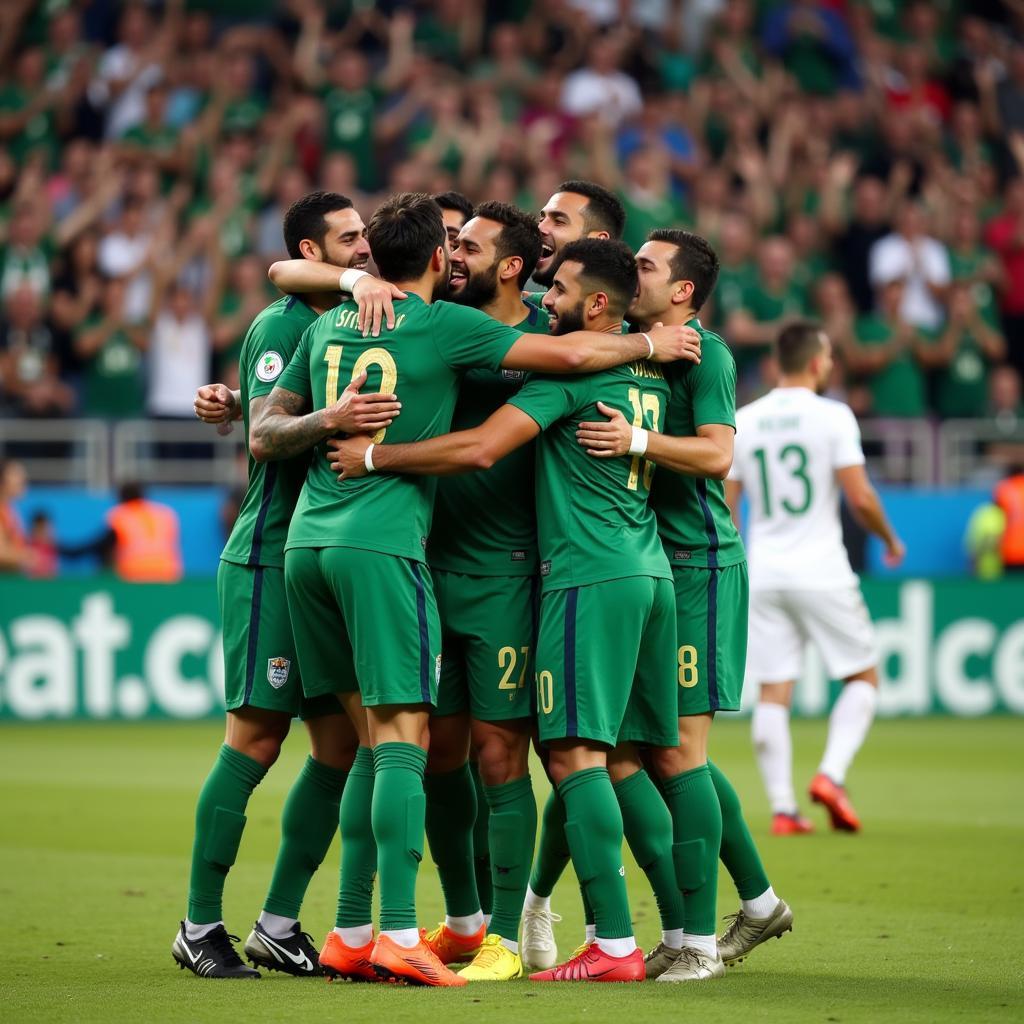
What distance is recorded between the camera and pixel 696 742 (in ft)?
19.8

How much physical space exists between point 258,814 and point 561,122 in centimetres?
1004

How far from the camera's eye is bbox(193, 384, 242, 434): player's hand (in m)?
6.57

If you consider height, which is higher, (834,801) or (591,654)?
(591,654)

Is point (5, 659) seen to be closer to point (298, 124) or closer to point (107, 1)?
point (298, 124)

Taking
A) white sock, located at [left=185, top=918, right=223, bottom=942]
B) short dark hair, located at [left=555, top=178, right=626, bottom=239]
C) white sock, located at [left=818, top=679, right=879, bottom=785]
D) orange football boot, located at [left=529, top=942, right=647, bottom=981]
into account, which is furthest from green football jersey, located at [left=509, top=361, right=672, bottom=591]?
white sock, located at [left=818, top=679, right=879, bottom=785]

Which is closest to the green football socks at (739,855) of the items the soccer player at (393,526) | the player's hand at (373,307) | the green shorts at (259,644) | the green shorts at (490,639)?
the green shorts at (490,639)

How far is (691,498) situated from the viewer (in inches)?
245

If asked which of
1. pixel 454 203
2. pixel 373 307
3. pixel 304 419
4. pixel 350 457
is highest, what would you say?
pixel 454 203

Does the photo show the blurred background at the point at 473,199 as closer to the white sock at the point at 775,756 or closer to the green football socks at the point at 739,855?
the white sock at the point at 775,756

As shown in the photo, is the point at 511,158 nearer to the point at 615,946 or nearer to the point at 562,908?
the point at 562,908

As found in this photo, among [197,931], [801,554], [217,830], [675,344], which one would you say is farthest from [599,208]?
[801,554]

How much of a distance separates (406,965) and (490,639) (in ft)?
3.44

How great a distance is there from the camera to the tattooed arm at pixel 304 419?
5648 millimetres

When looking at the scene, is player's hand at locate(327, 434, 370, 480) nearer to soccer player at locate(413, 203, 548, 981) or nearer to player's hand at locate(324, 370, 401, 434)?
player's hand at locate(324, 370, 401, 434)
